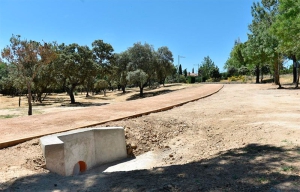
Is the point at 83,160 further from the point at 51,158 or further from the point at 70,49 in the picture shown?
the point at 70,49

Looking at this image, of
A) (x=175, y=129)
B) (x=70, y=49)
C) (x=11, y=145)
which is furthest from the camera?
(x=70, y=49)

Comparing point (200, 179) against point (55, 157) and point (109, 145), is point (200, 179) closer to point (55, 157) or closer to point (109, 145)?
point (55, 157)

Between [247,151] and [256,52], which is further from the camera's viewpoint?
[256,52]

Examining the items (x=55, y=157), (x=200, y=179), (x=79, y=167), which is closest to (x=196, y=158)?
(x=200, y=179)

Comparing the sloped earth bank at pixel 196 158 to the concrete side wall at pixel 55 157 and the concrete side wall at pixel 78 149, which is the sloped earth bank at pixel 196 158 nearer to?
the concrete side wall at pixel 55 157

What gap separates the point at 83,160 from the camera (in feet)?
21.7

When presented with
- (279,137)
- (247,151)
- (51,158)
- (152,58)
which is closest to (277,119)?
(279,137)

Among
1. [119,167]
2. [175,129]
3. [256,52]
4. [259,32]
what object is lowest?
[119,167]

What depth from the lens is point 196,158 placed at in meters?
6.16

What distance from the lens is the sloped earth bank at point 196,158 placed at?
3.34 m

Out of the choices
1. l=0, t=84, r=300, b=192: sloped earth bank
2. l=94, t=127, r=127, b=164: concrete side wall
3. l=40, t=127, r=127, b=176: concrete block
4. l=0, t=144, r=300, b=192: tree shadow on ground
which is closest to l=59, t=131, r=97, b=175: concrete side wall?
l=40, t=127, r=127, b=176: concrete block

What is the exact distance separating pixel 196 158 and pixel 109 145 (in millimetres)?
2672

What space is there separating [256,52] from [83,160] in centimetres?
2323

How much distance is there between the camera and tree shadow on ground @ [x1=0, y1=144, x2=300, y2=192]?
123 inches
